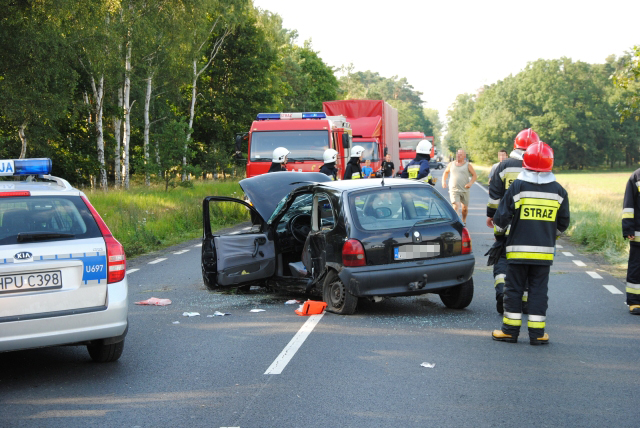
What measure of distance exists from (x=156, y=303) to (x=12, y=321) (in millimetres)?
3750

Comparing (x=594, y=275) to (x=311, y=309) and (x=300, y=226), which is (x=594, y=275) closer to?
(x=300, y=226)

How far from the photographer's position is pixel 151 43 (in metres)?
31.9

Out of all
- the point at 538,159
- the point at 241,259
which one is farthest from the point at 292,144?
the point at 538,159

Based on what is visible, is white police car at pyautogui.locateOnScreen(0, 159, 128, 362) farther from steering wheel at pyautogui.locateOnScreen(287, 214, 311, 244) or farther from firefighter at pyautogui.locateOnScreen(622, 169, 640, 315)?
firefighter at pyautogui.locateOnScreen(622, 169, 640, 315)

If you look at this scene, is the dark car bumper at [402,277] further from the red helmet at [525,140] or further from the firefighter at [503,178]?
the red helmet at [525,140]

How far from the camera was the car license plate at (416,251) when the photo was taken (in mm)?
8023

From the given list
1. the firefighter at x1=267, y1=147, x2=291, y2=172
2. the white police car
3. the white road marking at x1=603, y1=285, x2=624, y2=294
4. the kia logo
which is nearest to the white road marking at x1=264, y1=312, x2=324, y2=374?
the white police car

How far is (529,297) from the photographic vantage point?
22.9 ft

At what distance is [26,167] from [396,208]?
3813 millimetres

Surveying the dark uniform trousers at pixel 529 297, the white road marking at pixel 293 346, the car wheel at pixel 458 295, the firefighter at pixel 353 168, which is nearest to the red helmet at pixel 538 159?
the dark uniform trousers at pixel 529 297

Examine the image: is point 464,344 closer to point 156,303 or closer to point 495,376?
point 495,376

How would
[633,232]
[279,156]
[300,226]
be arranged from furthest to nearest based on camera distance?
[279,156] < [300,226] < [633,232]

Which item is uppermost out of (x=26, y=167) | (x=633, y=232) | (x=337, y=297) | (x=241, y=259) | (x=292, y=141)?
(x=292, y=141)

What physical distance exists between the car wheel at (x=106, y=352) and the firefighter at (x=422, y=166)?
26.7ft
